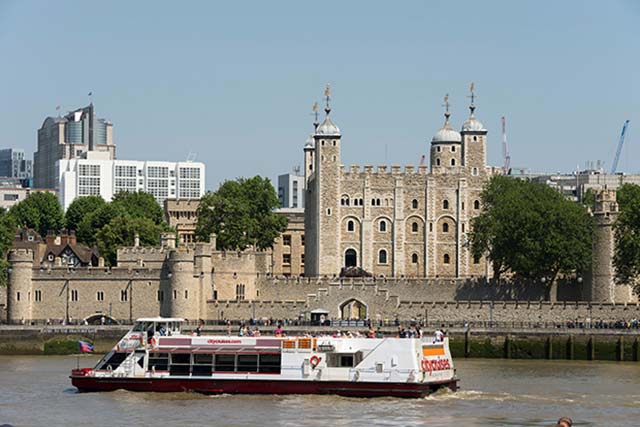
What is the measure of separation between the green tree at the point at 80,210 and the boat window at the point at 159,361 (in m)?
82.6

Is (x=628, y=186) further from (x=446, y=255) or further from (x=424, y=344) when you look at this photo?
(x=424, y=344)

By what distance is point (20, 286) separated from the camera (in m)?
105

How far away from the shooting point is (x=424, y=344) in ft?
238

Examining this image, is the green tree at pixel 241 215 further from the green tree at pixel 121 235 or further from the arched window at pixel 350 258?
the arched window at pixel 350 258

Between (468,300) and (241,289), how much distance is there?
13.9 m

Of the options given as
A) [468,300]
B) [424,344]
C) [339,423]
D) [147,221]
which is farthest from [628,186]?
[339,423]

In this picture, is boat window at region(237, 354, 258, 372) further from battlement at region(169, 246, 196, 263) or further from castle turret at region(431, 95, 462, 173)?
castle turret at region(431, 95, 462, 173)

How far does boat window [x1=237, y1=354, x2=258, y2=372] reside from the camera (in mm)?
73000

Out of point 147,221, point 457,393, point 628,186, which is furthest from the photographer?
point 147,221

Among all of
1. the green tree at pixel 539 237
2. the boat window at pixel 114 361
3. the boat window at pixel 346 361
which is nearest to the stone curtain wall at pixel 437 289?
the green tree at pixel 539 237

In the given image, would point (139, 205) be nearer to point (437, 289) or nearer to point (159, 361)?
point (437, 289)

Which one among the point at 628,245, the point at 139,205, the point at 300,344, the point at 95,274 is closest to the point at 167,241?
the point at 95,274

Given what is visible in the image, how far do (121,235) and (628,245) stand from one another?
41620 mm

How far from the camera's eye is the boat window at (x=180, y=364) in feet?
241
